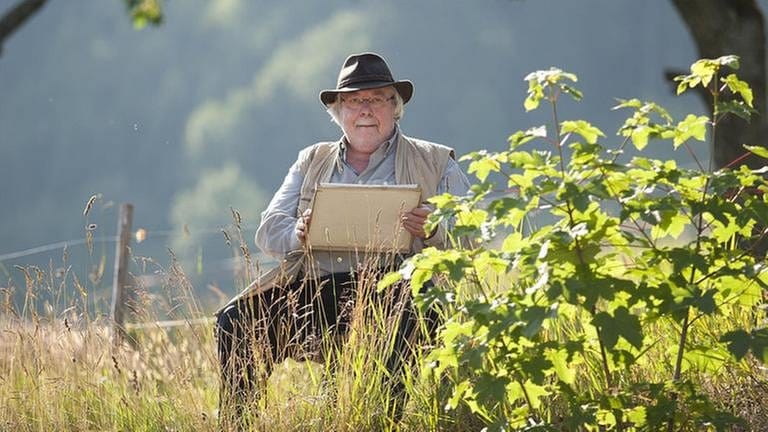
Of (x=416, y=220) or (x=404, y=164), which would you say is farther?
(x=404, y=164)

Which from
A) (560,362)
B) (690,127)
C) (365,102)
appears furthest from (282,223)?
(690,127)

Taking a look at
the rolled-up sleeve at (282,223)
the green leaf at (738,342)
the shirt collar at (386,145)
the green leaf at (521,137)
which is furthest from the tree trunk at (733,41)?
the green leaf at (521,137)

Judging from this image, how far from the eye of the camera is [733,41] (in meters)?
5.79

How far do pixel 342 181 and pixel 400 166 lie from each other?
0.64 feet

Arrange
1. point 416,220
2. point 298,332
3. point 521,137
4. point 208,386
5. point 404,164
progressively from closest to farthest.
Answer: point 521,137, point 298,332, point 416,220, point 208,386, point 404,164

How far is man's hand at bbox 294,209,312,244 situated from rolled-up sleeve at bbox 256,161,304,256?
55 mm

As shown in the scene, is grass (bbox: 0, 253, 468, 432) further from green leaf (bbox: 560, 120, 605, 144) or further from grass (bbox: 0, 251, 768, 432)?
green leaf (bbox: 560, 120, 605, 144)

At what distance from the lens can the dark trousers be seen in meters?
3.52

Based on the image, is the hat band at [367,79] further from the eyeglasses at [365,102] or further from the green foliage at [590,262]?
the green foliage at [590,262]

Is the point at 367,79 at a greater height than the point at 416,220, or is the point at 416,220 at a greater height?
the point at 367,79

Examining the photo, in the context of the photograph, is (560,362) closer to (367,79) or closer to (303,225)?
(303,225)

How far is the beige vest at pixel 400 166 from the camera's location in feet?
13.5

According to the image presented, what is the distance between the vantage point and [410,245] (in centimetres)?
386

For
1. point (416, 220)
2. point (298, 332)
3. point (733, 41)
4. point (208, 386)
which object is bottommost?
point (208, 386)
